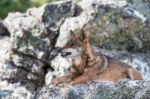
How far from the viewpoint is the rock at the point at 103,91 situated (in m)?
3.35

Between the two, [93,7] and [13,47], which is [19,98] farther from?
[93,7]

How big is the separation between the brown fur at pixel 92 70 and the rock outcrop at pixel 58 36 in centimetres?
73

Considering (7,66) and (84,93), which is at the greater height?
(7,66)

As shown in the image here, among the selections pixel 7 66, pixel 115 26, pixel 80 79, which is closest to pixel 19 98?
pixel 7 66

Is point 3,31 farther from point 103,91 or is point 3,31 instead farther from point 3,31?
point 103,91

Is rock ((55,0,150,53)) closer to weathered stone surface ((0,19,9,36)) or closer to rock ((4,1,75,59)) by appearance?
rock ((4,1,75,59))

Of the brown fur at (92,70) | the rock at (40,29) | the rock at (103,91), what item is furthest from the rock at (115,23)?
the rock at (103,91)

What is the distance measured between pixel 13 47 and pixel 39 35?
Answer: 28cm

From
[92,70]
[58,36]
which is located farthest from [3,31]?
[92,70]

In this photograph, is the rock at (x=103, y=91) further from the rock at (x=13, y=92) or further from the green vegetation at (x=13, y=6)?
the green vegetation at (x=13, y=6)

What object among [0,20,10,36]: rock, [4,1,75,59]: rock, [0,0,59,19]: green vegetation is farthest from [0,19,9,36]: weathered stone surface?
[0,0,59,19]: green vegetation

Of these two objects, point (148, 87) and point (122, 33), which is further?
point (122, 33)

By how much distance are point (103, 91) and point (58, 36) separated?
209 centimetres

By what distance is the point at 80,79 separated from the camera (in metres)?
4.09
